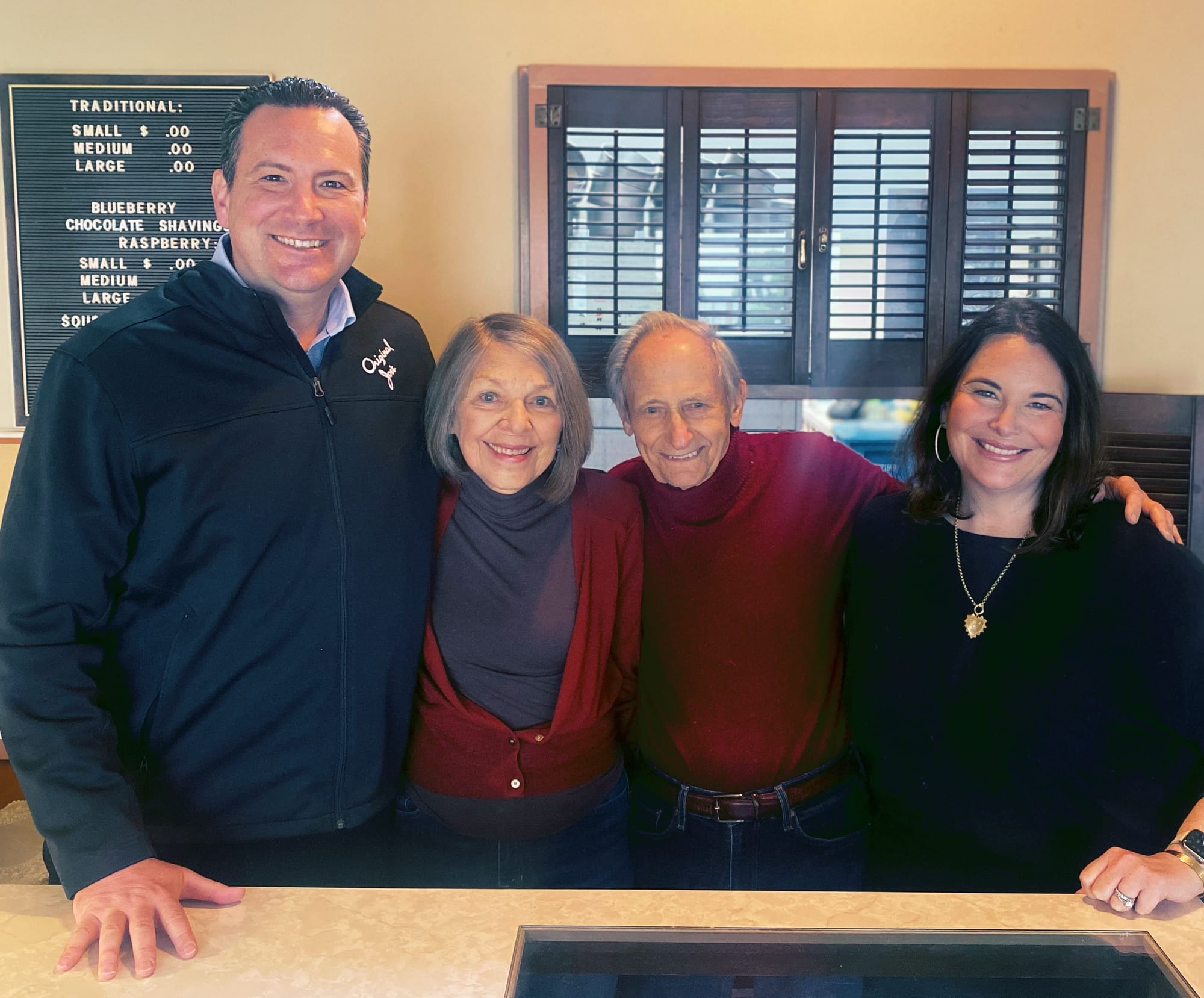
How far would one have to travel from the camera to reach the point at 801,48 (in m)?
2.43

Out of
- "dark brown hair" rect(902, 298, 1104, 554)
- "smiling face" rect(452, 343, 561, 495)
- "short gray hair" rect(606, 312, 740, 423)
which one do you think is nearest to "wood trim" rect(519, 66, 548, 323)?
"short gray hair" rect(606, 312, 740, 423)

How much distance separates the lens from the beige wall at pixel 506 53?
2.41m

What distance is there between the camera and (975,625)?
1.57m

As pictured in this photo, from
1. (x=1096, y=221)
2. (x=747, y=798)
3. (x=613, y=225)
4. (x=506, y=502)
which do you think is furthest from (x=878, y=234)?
(x=747, y=798)

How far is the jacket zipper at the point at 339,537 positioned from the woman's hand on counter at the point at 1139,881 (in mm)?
1000

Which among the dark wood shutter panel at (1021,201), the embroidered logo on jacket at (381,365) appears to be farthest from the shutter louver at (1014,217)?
the embroidered logo on jacket at (381,365)

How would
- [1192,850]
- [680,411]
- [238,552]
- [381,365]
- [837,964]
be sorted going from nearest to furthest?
[837,964] → [1192,850] → [238,552] → [381,365] → [680,411]

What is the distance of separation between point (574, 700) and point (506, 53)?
1597mm

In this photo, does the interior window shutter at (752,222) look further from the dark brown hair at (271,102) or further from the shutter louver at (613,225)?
the dark brown hair at (271,102)

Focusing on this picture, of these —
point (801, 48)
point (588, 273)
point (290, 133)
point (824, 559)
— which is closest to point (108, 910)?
point (290, 133)

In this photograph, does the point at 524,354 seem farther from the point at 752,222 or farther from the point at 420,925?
the point at 752,222

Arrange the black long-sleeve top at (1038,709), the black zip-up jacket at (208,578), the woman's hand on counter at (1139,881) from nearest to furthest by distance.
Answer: the woman's hand on counter at (1139,881) → the black zip-up jacket at (208,578) → the black long-sleeve top at (1038,709)

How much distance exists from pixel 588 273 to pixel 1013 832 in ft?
5.11

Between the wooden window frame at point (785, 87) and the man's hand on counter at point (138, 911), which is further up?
the wooden window frame at point (785, 87)
